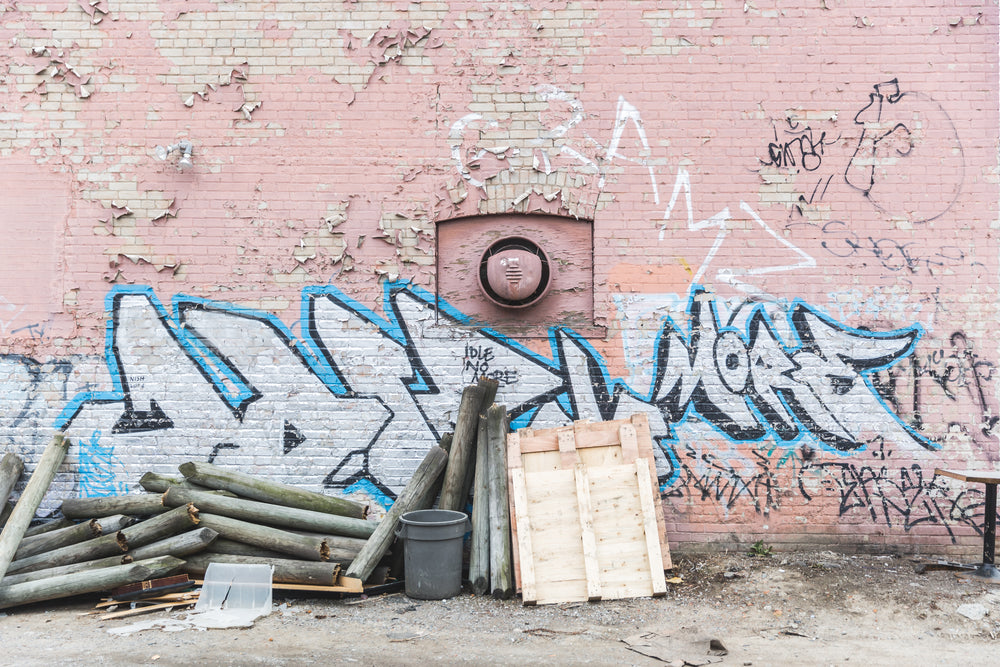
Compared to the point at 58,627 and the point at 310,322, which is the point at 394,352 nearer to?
the point at 310,322

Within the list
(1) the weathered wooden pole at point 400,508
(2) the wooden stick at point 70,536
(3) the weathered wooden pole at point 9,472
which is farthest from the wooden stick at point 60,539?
(1) the weathered wooden pole at point 400,508

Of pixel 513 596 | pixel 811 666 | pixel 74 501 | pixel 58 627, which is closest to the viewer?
pixel 811 666

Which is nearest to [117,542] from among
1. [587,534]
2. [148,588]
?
[148,588]

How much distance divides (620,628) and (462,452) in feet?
5.68

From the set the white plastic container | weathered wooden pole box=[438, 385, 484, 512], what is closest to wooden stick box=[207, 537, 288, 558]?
the white plastic container

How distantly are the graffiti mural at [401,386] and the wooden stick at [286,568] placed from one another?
2.76ft

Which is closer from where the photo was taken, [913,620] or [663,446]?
[913,620]

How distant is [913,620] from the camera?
488cm

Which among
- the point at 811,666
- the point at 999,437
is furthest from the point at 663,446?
the point at 999,437

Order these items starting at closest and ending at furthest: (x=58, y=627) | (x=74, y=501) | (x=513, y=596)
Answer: (x=58, y=627)
(x=513, y=596)
(x=74, y=501)

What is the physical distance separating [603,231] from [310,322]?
2.46 metres

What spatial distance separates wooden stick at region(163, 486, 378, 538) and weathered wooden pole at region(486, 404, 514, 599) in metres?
0.92

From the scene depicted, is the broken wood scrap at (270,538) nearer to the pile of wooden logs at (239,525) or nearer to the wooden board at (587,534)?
the pile of wooden logs at (239,525)

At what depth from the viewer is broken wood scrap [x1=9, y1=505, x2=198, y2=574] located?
5332mm
